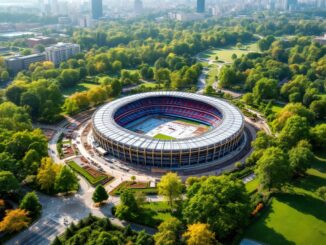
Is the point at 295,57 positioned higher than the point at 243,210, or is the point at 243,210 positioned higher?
the point at 295,57

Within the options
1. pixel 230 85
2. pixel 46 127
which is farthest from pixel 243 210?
pixel 230 85

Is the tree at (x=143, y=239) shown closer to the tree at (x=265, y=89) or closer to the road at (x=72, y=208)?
the road at (x=72, y=208)

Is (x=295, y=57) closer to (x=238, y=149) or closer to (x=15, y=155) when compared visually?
(x=238, y=149)

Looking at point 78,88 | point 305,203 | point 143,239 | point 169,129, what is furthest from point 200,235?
point 78,88

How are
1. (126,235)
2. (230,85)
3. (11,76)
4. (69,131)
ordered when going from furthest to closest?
(11,76), (230,85), (69,131), (126,235)

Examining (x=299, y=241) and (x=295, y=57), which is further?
(x=295, y=57)

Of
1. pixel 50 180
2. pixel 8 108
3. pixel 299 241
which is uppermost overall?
pixel 8 108

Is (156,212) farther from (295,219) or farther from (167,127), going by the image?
(167,127)

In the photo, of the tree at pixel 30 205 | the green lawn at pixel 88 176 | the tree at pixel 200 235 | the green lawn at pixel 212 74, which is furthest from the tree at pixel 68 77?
the tree at pixel 200 235

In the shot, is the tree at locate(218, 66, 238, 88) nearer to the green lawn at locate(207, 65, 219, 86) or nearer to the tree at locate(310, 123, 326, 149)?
the green lawn at locate(207, 65, 219, 86)
